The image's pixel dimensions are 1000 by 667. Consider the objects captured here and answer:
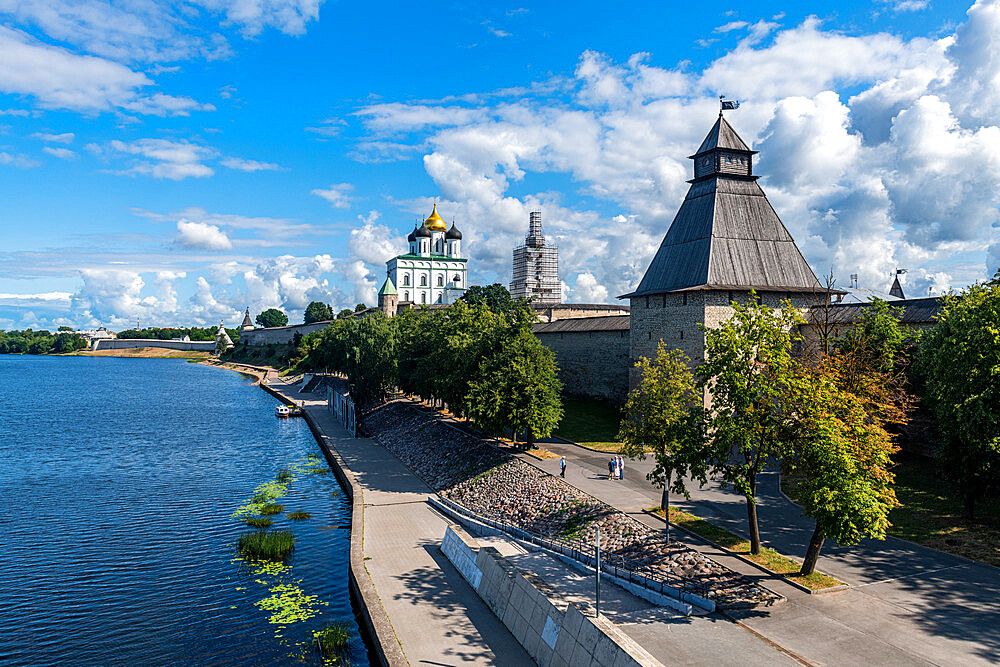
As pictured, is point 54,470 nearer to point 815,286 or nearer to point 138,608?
point 138,608

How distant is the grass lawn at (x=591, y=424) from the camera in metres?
31.1

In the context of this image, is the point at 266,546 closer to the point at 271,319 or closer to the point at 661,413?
the point at 661,413

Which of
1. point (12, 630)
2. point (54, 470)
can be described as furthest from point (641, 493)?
point (54, 470)

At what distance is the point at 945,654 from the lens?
458 inches

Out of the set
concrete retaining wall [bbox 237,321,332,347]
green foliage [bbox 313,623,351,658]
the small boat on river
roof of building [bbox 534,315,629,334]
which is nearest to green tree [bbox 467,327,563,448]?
roof of building [bbox 534,315,629,334]

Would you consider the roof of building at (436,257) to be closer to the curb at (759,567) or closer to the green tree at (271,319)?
the green tree at (271,319)

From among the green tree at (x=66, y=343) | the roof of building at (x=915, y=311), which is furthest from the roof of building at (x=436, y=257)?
the green tree at (x=66, y=343)

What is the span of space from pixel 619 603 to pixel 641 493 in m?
7.90

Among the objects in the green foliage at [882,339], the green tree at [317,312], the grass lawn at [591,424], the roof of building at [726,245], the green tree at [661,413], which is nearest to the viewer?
the green tree at [661,413]

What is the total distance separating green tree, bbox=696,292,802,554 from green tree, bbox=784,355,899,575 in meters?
0.37

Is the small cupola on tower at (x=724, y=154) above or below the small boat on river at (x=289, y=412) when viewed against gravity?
above

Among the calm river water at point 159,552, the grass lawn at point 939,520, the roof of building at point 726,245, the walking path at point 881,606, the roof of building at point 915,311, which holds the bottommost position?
the calm river water at point 159,552

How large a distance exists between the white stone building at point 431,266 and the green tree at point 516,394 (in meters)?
89.7

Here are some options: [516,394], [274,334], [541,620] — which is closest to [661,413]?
[541,620]
